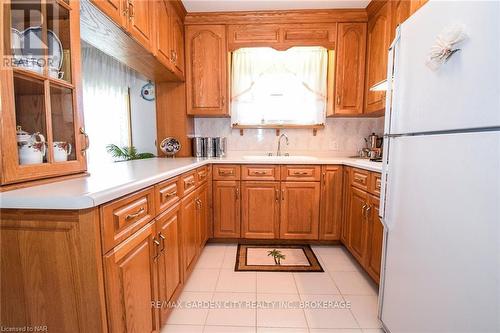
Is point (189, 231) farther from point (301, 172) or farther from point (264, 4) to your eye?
point (264, 4)

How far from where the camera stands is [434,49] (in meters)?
0.89

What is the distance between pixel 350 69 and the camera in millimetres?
2574

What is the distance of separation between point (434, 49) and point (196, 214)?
176 cm

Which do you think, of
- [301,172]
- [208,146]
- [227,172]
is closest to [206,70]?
[208,146]

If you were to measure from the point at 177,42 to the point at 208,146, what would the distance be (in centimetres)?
108

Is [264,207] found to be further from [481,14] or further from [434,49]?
[481,14]

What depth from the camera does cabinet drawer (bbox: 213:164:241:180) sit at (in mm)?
2432

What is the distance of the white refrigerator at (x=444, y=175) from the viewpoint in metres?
0.71

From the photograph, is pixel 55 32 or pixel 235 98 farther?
pixel 235 98

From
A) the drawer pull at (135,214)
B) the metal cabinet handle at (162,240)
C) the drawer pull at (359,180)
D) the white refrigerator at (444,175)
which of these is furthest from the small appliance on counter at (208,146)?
the white refrigerator at (444,175)

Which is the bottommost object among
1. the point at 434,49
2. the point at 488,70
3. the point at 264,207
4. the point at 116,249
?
the point at 264,207

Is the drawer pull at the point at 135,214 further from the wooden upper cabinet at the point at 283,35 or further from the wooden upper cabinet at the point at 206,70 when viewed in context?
the wooden upper cabinet at the point at 283,35

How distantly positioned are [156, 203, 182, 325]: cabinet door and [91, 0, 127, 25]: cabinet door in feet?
3.55

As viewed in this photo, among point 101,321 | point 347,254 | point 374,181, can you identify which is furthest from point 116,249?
point 347,254
